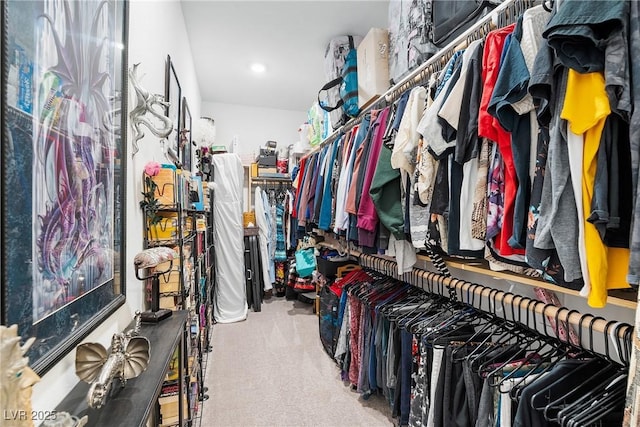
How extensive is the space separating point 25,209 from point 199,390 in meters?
1.83

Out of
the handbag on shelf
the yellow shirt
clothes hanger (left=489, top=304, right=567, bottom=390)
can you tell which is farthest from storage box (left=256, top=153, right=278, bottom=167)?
the yellow shirt

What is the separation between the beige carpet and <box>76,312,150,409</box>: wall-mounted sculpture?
1.32m

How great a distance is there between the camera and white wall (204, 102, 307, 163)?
466cm

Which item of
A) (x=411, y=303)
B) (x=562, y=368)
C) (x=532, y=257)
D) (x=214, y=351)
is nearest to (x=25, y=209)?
(x=532, y=257)

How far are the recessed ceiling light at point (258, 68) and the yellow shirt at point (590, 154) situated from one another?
10.7 ft

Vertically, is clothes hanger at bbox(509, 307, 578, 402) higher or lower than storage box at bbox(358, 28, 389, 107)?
lower

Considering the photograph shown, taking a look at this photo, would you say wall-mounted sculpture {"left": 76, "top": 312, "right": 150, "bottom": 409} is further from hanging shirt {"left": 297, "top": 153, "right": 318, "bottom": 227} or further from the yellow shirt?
hanging shirt {"left": 297, "top": 153, "right": 318, "bottom": 227}

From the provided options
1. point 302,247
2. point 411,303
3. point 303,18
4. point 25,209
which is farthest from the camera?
point 302,247

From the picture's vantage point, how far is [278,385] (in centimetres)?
224

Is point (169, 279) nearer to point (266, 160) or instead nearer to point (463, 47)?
point (463, 47)

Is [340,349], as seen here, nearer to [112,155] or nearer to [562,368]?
[562,368]

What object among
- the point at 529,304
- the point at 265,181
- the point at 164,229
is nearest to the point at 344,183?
the point at 164,229

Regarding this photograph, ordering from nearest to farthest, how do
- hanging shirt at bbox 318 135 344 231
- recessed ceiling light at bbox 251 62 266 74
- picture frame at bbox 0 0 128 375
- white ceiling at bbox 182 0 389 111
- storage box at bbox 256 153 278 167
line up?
picture frame at bbox 0 0 128 375 → hanging shirt at bbox 318 135 344 231 → white ceiling at bbox 182 0 389 111 → recessed ceiling light at bbox 251 62 266 74 → storage box at bbox 256 153 278 167

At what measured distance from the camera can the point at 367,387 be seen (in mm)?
2031
